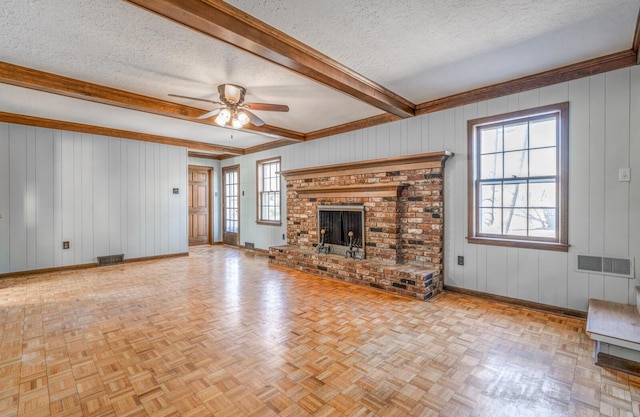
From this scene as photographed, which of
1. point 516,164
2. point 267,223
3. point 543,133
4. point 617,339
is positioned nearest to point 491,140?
point 516,164

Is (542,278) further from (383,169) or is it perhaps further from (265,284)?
(265,284)

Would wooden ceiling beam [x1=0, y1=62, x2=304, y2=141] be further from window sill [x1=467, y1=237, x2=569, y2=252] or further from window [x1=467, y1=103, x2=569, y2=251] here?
window sill [x1=467, y1=237, x2=569, y2=252]

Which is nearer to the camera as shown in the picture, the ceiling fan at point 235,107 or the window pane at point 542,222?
the window pane at point 542,222

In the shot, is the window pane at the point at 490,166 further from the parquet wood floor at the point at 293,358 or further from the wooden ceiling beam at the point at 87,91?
the wooden ceiling beam at the point at 87,91

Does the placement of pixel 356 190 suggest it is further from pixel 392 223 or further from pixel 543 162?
pixel 543 162

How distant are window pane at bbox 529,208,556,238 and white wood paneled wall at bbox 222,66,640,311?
0.59ft

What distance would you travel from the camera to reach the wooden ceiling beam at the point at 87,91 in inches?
121

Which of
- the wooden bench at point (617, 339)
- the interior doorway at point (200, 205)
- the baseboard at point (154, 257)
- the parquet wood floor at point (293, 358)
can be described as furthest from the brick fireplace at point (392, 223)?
the interior doorway at point (200, 205)


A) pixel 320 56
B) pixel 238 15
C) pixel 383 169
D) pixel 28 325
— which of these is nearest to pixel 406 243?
pixel 383 169

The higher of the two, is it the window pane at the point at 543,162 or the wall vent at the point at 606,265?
the window pane at the point at 543,162

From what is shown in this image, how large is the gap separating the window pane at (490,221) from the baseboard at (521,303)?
0.77m

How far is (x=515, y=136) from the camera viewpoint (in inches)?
140

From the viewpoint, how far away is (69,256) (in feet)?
17.5

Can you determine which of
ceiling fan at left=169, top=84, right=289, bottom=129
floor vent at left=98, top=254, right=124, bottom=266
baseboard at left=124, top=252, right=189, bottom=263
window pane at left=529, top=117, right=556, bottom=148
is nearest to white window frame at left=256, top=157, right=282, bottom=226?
baseboard at left=124, top=252, right=189, bottom=263
